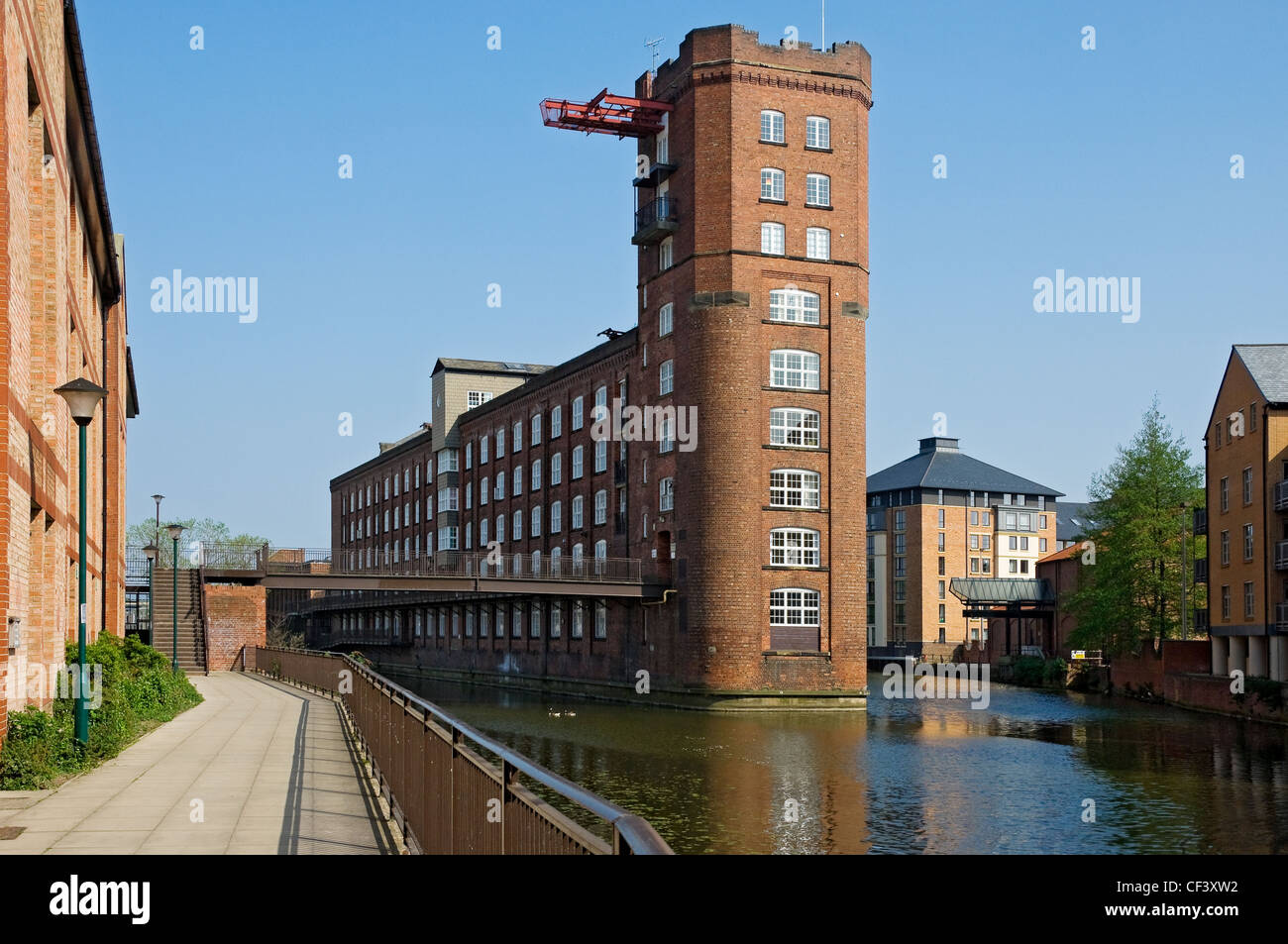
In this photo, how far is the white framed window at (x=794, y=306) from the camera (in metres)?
49.6

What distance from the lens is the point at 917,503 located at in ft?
339

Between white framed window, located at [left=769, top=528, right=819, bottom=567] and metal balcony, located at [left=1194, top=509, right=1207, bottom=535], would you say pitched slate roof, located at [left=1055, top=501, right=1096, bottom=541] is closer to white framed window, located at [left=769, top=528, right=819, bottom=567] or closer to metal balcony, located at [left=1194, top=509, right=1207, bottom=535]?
metal balcony, located at [left=1194, top=509, right=1207, bottom=535]

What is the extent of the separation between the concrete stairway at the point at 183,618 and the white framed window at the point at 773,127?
27.2 metres

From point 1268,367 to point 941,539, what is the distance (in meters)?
51.9

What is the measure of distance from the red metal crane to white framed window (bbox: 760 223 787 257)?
6.63 m

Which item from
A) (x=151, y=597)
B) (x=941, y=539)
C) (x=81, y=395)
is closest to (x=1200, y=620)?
(x=941, y=539)

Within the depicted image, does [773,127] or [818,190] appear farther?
[818,190]

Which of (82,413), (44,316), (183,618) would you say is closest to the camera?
(82,413)

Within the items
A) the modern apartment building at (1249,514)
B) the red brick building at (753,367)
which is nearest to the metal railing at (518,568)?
the red brick building at (753,367)

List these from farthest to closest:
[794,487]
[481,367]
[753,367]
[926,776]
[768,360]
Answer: [481,367] < [794,487] < [768,360] < [753,367] < [926,776]

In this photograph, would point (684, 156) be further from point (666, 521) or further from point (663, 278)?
point (666, 521)

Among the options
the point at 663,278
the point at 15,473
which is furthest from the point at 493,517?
the point at 15,473

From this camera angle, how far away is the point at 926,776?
28.7m

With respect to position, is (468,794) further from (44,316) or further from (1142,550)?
(1142,550)
